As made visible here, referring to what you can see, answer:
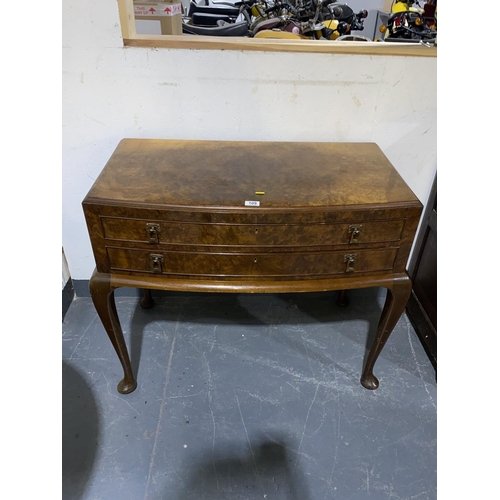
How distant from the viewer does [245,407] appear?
142 centimetres

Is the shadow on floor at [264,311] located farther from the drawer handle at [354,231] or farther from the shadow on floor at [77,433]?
the drawer handle at [354,231]

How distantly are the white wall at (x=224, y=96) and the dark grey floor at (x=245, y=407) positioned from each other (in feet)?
2.46

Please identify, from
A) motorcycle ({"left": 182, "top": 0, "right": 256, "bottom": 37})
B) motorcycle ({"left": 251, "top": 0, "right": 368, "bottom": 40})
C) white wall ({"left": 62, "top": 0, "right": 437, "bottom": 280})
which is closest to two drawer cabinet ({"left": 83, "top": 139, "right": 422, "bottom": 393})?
white wall ({"left": 62, "top": 0, "right": 437, "bottom": 280})

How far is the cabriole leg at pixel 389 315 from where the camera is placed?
1198mm

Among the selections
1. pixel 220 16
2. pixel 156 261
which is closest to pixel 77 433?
pixel 156 261

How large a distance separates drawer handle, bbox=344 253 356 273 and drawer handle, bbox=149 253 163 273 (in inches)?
21.7

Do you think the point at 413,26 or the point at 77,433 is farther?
the point at 413,26

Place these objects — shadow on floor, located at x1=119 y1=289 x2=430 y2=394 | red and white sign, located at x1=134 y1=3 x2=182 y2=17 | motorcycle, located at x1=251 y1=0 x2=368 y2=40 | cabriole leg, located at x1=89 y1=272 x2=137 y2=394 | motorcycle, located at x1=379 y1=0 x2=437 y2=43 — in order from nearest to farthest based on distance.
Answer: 1. cabriole leg, located at x1=89 y1=272 x2=137 y2=394
2. red and white sign, located at x1=134 y1=3 x2=182 y2=17
3. shadow on floor, located at x1=119 y1=289 x2=430 y2=394
4. motorcycle, located at x1=379 y1=0 x2=437 y2=43
5. motorcycle, located at x1=251 y1=0 x2=368 y2=40

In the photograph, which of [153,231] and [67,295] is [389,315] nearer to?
[153,231]

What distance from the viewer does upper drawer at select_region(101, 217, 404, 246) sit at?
1.03m

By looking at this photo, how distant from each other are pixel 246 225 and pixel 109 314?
563 mm

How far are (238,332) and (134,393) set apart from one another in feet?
1.67

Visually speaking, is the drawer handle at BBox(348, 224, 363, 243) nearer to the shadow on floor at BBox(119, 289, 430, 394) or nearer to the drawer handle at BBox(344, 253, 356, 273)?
the drawer handle at BBox(344, 253, 356, 273)

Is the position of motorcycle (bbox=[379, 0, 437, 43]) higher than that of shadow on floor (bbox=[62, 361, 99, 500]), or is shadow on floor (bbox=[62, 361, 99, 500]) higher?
motorcycle (bbox=[379, 0, 437, 43])
